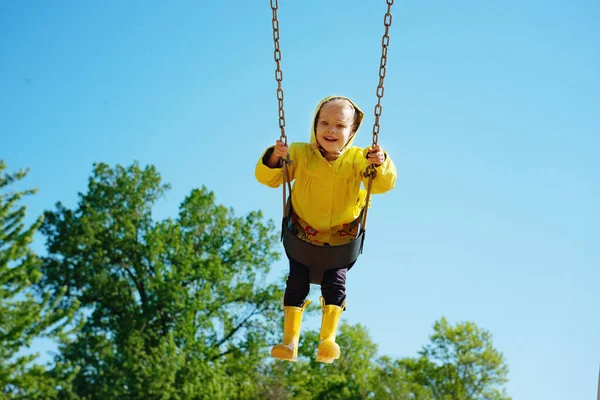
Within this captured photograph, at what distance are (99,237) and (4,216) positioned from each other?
440 centimetres

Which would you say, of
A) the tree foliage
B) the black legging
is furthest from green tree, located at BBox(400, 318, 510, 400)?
the black legging

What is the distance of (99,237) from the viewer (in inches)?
952

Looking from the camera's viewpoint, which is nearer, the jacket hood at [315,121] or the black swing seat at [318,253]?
the black swing seat at [318,253]

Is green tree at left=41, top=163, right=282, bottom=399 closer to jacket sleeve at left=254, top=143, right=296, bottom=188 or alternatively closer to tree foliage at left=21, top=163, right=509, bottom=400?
tree foliage at left=21, top=163, right=509, bottom=400

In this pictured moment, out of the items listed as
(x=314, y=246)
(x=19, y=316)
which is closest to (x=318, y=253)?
(x=314, y=246)

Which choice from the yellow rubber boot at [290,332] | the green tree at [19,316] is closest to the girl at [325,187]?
the yellow rubber boot at [290,332]

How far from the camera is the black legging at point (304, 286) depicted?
15.1ft

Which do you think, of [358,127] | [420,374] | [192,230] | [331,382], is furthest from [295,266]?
[420,374]

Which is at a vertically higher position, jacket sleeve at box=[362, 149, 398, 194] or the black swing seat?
jacket sleeve at box=[362, 149, 398, 194]

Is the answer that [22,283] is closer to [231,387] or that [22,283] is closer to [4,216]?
[4,216]

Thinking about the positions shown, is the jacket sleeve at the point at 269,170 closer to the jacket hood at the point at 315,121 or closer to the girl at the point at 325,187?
the girl at the point at 325,187

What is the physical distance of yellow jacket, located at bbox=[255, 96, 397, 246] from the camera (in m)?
4.61

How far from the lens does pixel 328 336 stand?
4547 mm

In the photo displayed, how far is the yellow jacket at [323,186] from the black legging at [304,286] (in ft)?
0.62
